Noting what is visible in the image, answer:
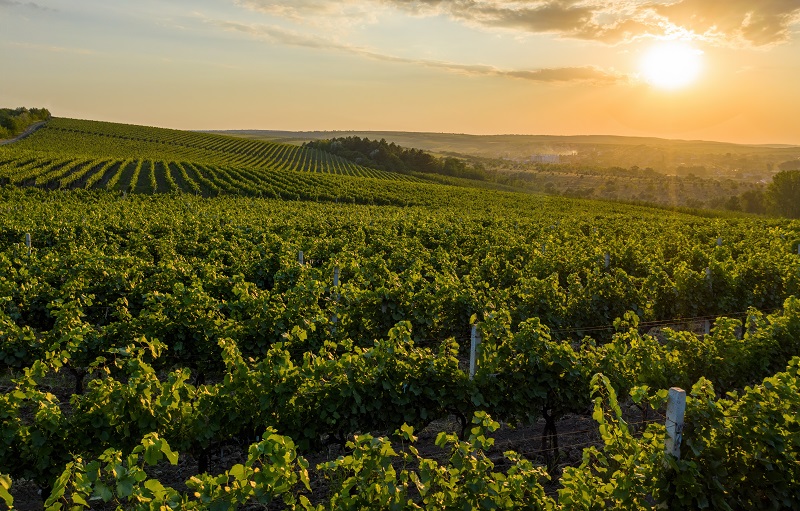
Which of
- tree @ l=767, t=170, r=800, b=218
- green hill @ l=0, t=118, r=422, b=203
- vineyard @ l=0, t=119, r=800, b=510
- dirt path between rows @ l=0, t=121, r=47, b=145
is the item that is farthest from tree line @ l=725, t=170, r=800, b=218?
dirt path between rows @ l=0, t=121, r=47, b=145

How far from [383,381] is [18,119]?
11719 cm

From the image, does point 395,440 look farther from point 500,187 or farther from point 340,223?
point 500,187

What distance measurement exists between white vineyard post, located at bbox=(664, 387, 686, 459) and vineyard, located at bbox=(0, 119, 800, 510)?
10 cm

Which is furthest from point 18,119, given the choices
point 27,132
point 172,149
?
point 172,149

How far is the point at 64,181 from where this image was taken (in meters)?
47.7

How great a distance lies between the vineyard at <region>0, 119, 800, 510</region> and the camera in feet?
15.3

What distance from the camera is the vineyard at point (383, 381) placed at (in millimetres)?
4648

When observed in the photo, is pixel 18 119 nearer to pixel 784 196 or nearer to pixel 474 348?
pixel 474 348

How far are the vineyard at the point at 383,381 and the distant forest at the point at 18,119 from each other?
92369mm

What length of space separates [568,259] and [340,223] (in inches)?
445

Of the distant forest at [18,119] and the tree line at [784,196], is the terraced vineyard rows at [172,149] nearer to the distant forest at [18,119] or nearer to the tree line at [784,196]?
the distant forest at [18,119]

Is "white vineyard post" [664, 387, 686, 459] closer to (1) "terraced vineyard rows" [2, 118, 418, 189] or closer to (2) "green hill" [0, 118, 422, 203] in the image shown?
(2) "green hill" [0, 118, 422, 203]

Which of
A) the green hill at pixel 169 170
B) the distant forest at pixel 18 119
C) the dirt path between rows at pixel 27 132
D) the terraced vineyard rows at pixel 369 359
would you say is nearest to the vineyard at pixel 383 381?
the terraced vineyard rows at pixel 369 359

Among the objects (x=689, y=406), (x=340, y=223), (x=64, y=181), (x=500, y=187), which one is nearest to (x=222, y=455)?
(x=689, y=406)
